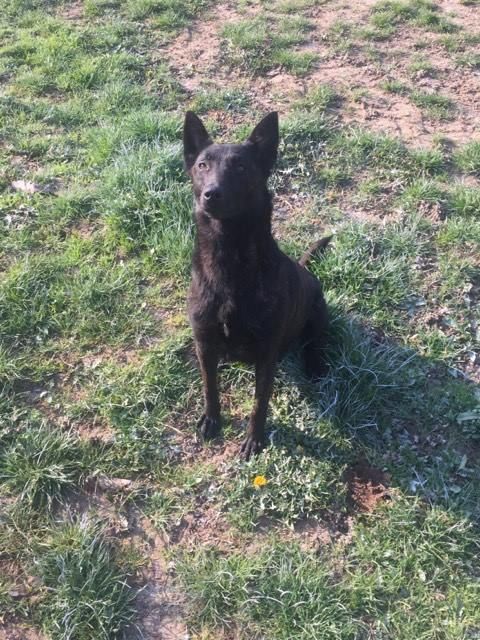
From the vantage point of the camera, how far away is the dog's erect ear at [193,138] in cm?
285

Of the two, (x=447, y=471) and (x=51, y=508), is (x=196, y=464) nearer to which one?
(x=51, y=508)

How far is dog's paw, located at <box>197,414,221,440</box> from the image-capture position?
10.3 feet

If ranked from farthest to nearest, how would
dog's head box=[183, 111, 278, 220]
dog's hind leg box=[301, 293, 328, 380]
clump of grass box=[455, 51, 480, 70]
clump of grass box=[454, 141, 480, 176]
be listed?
clump of grass box=[455, 51, 480, 70] → clump of grass box=[454, 141, 480, 176] → dog's hind leg box=[301, 293, 328, 380] → dog's head box=[183, 111, 278, 220]

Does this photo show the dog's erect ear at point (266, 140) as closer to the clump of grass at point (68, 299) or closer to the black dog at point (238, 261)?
the black dog at point (238, 261)

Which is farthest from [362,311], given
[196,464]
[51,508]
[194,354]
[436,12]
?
[436,12]

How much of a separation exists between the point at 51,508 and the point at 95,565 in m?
0.41

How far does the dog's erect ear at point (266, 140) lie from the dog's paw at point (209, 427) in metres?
1.31

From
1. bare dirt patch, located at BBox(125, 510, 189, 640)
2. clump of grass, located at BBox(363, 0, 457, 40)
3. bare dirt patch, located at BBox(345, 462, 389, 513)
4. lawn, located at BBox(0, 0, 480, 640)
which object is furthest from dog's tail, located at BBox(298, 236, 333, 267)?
clump of grass, located at BBox(363, 0, 457, 40)

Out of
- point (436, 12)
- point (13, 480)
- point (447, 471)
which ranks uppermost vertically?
point (436, 12)

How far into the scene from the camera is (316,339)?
3.44 m

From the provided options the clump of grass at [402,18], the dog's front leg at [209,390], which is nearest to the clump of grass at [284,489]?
the dog's front leg at [209,390]

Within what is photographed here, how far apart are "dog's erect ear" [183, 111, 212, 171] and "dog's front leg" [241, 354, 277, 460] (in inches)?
42.4

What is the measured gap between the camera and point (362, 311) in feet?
12.2

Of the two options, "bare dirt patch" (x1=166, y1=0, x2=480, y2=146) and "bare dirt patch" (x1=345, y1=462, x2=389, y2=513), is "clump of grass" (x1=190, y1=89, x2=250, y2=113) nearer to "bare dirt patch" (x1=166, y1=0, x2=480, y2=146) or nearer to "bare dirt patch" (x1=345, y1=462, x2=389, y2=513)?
"bare dirt patch" (x1=166, y1=0, x2=480, y2=146)
